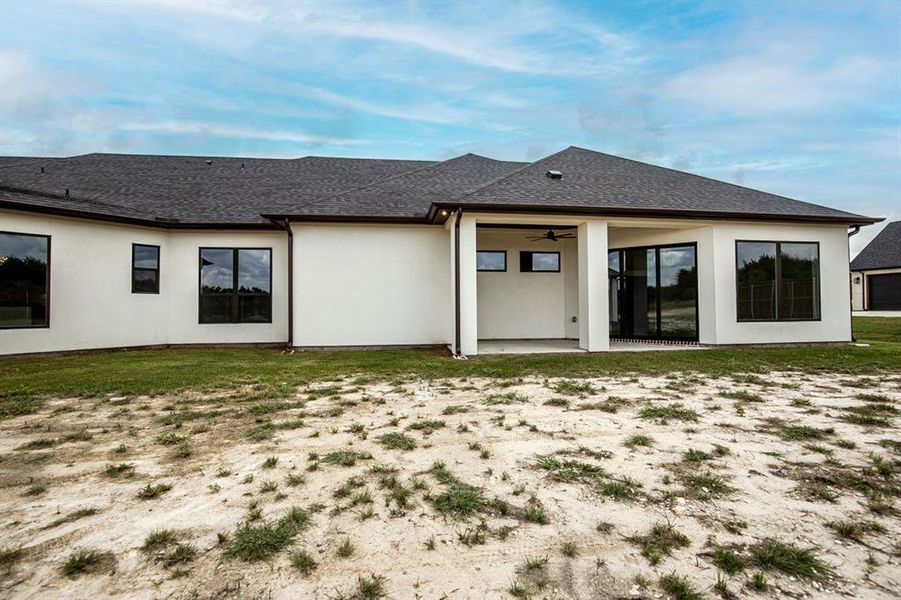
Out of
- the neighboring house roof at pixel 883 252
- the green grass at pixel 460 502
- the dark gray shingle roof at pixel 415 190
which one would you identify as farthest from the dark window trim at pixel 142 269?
the neighboring house roof at pixel 883 252

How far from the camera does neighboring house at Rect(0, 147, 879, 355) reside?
9.18m

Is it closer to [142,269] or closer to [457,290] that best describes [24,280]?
[142,269]

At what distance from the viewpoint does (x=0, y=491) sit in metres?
2.80

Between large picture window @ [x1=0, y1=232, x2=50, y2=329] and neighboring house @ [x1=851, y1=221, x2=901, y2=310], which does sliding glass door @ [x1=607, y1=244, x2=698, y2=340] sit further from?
neighboring house @ [x1=851, y1=221, x2=901, y2=310]

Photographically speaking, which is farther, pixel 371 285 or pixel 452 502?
pixel 371 285

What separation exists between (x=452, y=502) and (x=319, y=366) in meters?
5.81

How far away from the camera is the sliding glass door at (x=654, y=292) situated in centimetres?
1070

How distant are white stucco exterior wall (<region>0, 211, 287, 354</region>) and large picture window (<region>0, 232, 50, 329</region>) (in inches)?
4.6

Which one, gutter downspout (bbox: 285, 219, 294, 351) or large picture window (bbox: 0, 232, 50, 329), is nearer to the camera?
large picture window (bbox: 0, 232, 50, 329)

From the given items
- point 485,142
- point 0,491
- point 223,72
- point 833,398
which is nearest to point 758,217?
point 833,398

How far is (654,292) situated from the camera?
11.2m

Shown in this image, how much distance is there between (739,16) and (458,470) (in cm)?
1500

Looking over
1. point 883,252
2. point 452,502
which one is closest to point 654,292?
point 452,502

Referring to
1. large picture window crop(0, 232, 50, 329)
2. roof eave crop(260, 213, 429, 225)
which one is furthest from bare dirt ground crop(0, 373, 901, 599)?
large picture window crop(0, 232, 50, 329)
